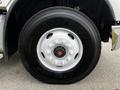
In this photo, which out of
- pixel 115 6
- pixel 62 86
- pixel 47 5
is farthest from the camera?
pixel 47 5

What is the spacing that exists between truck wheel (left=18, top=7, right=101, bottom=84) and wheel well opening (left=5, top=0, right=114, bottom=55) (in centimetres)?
30

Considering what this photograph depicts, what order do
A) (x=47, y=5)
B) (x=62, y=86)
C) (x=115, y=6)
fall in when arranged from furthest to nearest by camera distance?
(x=47, y=5), (x=62, y=86), (x=115, y=6)

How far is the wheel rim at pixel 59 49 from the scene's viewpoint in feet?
10.3

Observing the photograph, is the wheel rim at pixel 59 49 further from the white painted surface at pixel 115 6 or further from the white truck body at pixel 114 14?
the white painted surface at pixel 115 6

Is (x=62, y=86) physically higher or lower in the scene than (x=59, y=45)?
lower

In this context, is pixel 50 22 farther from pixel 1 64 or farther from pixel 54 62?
pixel 1 64

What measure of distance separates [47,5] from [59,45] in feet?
2.36

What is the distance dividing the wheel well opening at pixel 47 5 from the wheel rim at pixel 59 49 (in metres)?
0.44

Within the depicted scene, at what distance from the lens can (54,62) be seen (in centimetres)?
323

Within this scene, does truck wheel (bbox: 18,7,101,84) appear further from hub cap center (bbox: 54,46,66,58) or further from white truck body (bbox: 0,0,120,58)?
white truck body (bbox: 0,0,120,58)

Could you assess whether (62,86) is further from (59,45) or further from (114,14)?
(114,14)

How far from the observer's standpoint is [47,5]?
144 inches

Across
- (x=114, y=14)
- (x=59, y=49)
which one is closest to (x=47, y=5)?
(x=59, y=49)

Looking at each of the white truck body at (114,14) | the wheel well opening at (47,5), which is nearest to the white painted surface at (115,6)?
the white truck body at (114,14)
